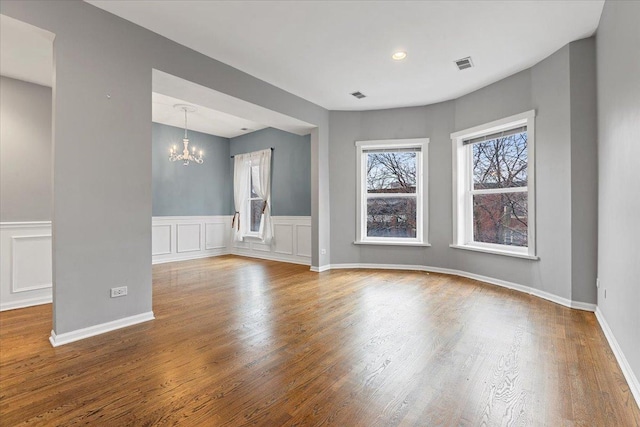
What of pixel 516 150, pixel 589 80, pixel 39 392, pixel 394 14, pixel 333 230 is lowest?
pixel 39 392

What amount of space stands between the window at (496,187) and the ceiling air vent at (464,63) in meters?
0.93

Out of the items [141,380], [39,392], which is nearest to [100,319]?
[39,392]

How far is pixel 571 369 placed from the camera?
2.03 m

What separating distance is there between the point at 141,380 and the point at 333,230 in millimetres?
3992

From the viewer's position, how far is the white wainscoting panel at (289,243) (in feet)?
20.2

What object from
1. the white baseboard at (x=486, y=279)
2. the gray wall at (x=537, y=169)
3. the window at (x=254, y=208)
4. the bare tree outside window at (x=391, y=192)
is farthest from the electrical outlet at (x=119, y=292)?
the window at (x=254, y=208)

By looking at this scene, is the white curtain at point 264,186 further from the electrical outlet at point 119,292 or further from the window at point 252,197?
the electrical outlet at point 119,292

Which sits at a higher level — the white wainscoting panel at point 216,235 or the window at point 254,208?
the window at point 254,208

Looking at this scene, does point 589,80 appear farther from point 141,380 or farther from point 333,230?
point 141,380

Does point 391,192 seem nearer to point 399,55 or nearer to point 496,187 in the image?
point 496,187

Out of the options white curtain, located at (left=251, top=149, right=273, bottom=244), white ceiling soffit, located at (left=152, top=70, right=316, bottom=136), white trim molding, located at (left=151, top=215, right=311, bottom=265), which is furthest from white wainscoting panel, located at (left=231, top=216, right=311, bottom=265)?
white ceiling soffit, located at (left=152, top=70, right=316, bottom=136)

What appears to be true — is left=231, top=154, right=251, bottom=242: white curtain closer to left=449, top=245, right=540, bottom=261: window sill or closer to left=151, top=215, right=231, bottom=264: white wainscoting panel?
left=151, top=215, right=231, bottom=264: white wainscoting panel

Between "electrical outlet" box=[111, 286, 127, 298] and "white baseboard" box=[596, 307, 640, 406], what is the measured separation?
375 centimetres

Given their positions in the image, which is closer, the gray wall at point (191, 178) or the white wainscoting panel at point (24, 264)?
the white wainscoting panel at point (24, 264)
